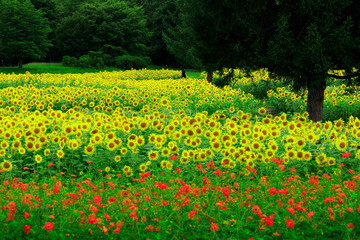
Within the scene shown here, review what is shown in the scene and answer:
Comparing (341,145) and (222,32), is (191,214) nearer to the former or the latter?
(341,145)

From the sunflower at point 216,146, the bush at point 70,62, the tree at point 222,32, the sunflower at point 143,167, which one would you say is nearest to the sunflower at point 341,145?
the sunflower at point 216,146

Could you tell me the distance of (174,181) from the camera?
19.5 ft

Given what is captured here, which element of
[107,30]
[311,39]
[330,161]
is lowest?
[330,161]

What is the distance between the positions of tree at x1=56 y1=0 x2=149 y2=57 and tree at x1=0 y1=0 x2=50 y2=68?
7.32 meters

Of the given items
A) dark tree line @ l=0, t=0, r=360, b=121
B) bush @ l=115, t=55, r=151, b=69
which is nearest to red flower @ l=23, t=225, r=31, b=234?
dark tree line @ l=0, t=0, r=360, b=121

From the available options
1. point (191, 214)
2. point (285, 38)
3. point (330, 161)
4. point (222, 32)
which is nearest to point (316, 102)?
point (285, 38)

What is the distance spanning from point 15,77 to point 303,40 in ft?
49.3

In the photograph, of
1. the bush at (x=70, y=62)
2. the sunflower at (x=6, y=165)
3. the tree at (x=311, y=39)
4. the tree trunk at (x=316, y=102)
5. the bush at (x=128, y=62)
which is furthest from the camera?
the bush at (x=70, y=62)

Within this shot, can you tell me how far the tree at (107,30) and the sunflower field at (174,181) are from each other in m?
36.2

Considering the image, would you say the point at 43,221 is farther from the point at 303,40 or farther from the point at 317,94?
Answer: the point at 317,94

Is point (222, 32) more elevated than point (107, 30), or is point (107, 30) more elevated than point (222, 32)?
point (107, 30)

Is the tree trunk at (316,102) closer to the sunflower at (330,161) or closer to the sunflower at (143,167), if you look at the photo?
the sunflower at (330,161)

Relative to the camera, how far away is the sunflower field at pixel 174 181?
4.45 metres

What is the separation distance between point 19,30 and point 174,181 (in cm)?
3555
